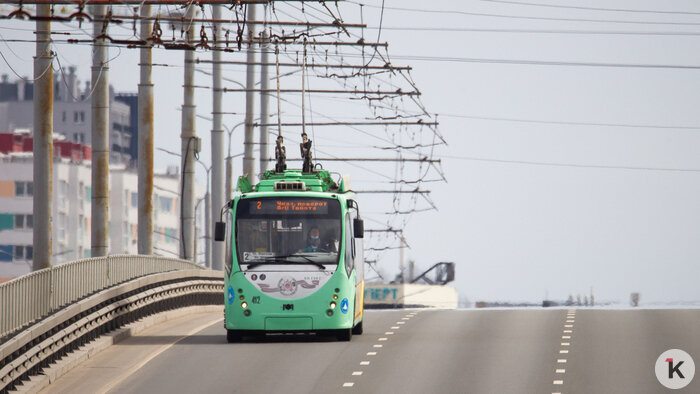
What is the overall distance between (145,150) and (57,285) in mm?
14315

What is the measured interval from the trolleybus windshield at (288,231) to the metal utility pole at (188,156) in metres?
14.7

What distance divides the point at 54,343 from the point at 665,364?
8.94m

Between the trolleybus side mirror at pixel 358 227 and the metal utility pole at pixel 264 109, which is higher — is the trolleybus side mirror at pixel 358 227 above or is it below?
below

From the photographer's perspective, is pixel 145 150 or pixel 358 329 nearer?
pixel 358 329

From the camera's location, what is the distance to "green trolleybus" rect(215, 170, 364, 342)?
89.4ft

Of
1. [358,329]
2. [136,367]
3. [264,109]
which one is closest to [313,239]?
[358,329]

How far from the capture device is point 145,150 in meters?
38.1

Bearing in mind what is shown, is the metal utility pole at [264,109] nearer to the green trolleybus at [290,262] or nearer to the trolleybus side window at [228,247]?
the trolleybus side window at [228,247]

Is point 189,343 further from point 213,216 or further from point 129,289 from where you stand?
point 213,216

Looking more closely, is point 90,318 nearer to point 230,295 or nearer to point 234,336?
point 230,295

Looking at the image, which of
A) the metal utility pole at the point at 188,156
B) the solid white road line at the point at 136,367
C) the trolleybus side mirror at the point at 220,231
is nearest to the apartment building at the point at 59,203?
the metal utility pole at the point at 188,156

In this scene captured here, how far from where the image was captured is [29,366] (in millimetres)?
20891

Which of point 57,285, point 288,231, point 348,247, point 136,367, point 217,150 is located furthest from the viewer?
point 217,150

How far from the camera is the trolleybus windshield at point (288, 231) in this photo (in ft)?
90.4
